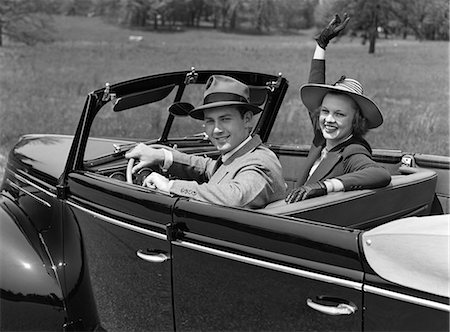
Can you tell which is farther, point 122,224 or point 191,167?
point 191,167

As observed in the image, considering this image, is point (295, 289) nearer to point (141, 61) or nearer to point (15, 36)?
point (141, 61)

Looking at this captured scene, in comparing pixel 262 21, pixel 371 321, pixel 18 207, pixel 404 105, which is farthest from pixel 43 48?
pixel 371 321

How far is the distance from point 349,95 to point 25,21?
114 ft

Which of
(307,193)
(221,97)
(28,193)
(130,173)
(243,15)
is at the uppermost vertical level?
(243,15)

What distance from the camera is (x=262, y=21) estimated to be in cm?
4253

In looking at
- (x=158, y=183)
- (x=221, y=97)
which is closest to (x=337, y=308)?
(x=158, y=183)

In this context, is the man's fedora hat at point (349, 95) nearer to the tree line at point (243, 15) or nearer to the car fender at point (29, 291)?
the car fender at point (29, 291)

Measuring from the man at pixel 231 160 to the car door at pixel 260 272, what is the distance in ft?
0.71

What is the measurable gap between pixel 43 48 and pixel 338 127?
108 feet

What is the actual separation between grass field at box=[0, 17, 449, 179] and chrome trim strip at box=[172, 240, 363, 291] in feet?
17.3

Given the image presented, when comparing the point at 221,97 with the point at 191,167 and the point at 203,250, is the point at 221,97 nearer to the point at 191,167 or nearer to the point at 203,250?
the point at 191,167

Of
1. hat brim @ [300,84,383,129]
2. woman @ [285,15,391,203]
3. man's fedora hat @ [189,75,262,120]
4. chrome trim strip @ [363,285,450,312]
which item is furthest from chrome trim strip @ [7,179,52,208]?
chrome trim strip @ [363,285,450,312]

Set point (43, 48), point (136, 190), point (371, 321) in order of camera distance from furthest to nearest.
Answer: point (43, 48)
point (136, 190)
point (371, 321)

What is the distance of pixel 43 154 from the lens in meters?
3.72
